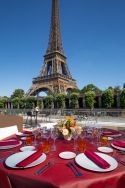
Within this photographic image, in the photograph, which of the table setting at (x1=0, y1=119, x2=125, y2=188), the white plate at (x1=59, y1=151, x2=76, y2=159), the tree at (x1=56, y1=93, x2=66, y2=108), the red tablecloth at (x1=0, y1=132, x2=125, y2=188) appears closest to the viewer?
the red tablecloth at (x1=0, y1=132, x2=125, y2=188)

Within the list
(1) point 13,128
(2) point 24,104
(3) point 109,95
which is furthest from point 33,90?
(1) point 13,128

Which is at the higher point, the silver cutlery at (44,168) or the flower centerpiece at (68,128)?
the flower centerpiece at (68,128)

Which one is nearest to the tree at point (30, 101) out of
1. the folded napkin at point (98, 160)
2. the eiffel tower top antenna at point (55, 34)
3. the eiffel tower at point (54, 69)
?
the eiffel tower at point (54, 69)

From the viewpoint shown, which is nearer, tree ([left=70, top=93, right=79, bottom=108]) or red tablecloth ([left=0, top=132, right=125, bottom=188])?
red tablecloth ([left=0, top=132, right=125, bottom=188])

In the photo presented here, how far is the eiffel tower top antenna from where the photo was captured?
1863 inches

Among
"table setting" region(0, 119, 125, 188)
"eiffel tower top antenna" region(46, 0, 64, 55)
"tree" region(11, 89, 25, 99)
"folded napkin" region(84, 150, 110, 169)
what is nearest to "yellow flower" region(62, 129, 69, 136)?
"table setting" region(0, 119, 125, 188)

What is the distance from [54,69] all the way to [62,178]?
41331 mm

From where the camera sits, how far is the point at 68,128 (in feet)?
8.59

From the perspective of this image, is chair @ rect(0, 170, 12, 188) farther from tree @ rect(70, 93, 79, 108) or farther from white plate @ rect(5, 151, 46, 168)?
tree @ rect(70, 93, 79, 108)

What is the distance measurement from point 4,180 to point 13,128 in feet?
8.32

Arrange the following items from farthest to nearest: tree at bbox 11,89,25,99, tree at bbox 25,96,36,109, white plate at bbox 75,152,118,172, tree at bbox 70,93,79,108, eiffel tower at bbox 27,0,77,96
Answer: tree at bbox 11,89,25,99 < eiffel tower at bbox 27,0,77,96 < tree at bbox 25,96,36,109 < tree at bbox 70,93,79,108 < white plate at bbox 75,152,118,172

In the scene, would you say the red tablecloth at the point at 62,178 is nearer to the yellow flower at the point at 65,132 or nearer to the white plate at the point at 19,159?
the white plate at the point at 19,159

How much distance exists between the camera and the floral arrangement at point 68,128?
252 cm

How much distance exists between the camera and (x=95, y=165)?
166 cm
